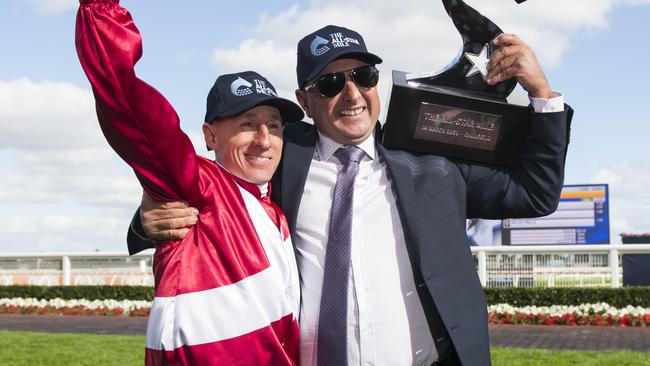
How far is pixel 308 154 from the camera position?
296 cm

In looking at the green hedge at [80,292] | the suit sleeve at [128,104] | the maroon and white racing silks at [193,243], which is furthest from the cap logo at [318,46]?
the green hedge at [80,292]

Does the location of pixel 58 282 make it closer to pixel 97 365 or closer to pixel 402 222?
pixel 97 365

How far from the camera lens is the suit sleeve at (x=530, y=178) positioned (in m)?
2.87

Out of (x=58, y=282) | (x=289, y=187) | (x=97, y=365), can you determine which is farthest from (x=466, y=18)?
(x=58, y=282)

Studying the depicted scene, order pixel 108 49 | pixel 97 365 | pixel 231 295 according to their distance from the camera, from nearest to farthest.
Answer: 1. pixel 108 49
2. pixel 231 295
3. pixel 97 365

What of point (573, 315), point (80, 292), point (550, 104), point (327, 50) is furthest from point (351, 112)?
point (80, 292)

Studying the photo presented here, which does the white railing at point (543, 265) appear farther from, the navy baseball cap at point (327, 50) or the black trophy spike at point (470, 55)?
the navy baseball cap at point (327, 50)

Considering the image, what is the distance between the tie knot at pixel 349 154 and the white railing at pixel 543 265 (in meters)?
11.8

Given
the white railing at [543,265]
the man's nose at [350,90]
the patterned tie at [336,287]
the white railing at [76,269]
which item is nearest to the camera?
the patterned tie at [336,287]

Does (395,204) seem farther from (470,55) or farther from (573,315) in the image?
(573,315)

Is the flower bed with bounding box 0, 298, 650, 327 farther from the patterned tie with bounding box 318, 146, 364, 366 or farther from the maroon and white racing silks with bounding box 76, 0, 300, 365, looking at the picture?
the maroon and white racing silks with bounding box 76, 0, 300, 365

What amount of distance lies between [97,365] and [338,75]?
5.59 m

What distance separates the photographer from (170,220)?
244cm

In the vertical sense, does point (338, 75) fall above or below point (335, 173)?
above
